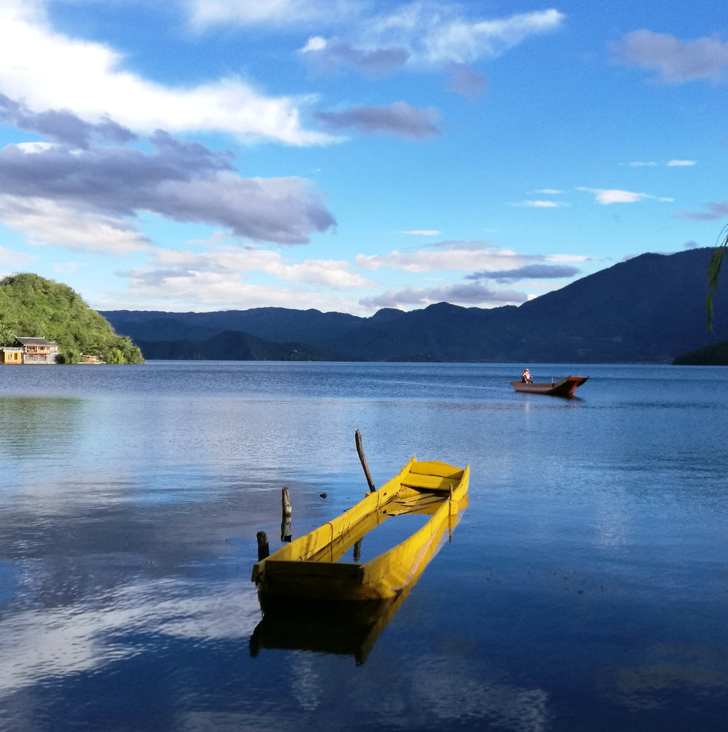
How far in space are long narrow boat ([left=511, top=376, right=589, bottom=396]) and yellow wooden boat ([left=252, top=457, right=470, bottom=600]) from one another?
7494cm

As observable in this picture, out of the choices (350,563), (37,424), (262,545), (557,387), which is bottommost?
(37,424)

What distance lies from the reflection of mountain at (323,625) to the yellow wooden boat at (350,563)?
24cm

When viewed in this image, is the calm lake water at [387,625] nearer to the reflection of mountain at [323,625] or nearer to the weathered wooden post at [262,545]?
the reflection of mountain at [323,625]

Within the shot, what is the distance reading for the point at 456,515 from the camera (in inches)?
894

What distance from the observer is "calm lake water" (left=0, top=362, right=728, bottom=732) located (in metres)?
10.1

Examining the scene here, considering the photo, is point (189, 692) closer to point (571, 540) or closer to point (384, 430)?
point (571, 540)

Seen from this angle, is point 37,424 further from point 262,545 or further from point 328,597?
point 328,597

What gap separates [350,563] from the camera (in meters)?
14.0

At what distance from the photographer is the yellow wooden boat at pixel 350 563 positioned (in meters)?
13.2

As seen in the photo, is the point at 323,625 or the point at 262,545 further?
the point at 262,545

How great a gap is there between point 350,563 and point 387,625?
4.53 ft

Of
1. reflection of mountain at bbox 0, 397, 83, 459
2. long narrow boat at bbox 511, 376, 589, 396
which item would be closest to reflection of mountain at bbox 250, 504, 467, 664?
reflection of mountain at bbox 0, 397, 83, 459

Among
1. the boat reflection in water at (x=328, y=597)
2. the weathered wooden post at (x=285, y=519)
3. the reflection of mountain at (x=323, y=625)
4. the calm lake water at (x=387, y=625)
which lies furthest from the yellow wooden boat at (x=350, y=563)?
the weathered wooden post at (x=285, y=519)

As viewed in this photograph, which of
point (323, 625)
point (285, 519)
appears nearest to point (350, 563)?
point (323, 625)
